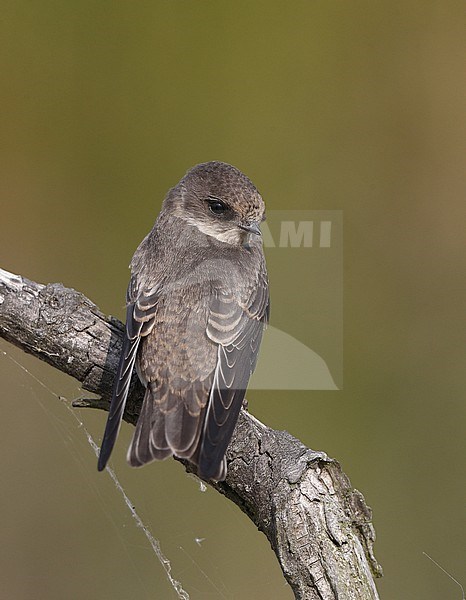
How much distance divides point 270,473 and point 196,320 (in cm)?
49

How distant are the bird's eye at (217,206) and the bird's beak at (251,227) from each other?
0.26 ft

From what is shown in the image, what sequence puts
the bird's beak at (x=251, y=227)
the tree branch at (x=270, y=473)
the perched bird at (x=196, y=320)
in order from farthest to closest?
1. the bird's beak at (x=251, y=227)
2. the perched bird at (x=196, y=320)
3. the tree branch at (x=270, y=473)

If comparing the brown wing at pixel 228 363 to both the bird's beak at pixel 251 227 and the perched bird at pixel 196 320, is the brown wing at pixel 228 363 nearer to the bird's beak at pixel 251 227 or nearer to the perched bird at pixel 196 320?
the perched bird at pixel 196 320

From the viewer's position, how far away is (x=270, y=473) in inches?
96.3

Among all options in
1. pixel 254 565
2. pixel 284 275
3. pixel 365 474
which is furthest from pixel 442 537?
pixel 284 275

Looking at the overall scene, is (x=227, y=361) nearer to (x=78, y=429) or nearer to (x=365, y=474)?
(x=78, y=429)

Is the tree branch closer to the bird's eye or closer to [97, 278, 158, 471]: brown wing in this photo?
[97, 278, 158, 471]: brown wing

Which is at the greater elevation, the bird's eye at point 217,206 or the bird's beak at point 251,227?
the bird's eye at point 217,206

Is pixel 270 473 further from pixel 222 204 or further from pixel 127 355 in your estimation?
pixel 222 204

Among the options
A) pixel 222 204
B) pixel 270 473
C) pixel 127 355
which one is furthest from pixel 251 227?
pixel 270 473

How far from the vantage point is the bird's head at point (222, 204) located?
2.94 m

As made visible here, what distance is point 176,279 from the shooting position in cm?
277

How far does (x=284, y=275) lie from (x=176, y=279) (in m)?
1.60

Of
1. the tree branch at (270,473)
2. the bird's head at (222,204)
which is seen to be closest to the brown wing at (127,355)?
the tree branch at (270,473)
